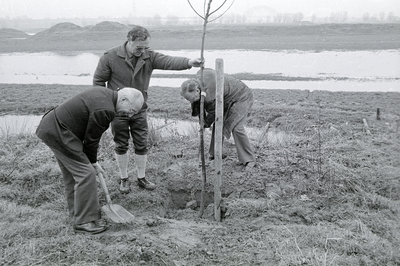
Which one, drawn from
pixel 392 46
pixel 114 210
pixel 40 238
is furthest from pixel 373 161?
pixel 392 46

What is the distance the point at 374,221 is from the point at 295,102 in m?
7.76

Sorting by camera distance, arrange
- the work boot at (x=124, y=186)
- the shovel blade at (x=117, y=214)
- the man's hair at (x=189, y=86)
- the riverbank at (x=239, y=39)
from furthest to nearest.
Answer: the riverbank at (x=239, y=39) → the work boot at (x=124, y=186) → the man's hair at (x=189, y=86) → the shovel blade at (x=117, y=214)

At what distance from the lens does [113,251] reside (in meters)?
3.45

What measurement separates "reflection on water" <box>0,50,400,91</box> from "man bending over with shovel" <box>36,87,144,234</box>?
1199cm

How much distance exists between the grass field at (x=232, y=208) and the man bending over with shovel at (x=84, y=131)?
309mm

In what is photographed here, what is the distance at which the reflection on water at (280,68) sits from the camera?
15.8 m

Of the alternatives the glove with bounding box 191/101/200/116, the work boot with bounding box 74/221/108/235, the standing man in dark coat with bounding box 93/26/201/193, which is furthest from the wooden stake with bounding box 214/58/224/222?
the work boot with bounding box 74/221/108/235

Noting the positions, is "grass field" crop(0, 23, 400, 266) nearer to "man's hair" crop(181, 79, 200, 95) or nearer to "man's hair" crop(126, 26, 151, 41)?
"man's hair" crop(181, 79, 200, 95)

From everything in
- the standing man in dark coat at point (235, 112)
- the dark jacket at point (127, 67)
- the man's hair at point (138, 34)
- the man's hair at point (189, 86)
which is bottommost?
the standing man in dark coat at point (235, 112)

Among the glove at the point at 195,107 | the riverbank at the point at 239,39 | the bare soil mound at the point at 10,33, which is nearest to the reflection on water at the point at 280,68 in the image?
the riverbank at the point at 239,39

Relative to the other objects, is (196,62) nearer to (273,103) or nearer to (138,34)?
(138,34)

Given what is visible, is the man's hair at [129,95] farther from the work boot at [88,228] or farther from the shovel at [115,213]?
the work boot at [88,228]

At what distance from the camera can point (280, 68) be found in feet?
66.1

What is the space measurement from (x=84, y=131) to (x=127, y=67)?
1.08 m
